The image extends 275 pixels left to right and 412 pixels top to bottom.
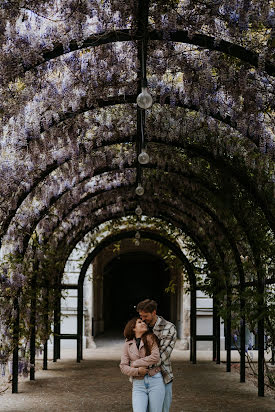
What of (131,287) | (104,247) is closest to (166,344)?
(104,247)

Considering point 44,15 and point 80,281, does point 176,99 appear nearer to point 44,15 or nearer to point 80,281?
point 44,15

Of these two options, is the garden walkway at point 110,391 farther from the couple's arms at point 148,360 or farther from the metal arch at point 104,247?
the couple's arms at point 148,360

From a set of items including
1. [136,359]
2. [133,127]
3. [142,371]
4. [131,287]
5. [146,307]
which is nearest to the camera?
[142,371]

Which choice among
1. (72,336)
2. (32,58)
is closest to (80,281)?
(72,336)

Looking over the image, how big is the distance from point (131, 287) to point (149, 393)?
25015mm

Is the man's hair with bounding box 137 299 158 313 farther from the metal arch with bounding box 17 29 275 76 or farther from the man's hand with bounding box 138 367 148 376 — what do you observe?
the metal arch with bounding box 17 29 275 76

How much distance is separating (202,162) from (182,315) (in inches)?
374

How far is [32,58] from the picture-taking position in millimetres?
5430

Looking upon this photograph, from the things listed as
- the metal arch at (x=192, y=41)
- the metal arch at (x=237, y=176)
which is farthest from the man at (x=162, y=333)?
the metal arch at (x=237, y=176)

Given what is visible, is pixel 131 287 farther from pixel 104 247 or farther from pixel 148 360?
pixel 148 360

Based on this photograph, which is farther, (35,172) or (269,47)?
(35,172)

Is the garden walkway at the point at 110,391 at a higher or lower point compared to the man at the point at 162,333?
lower

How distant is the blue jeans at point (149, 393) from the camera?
4.32 m

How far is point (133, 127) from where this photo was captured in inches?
309
